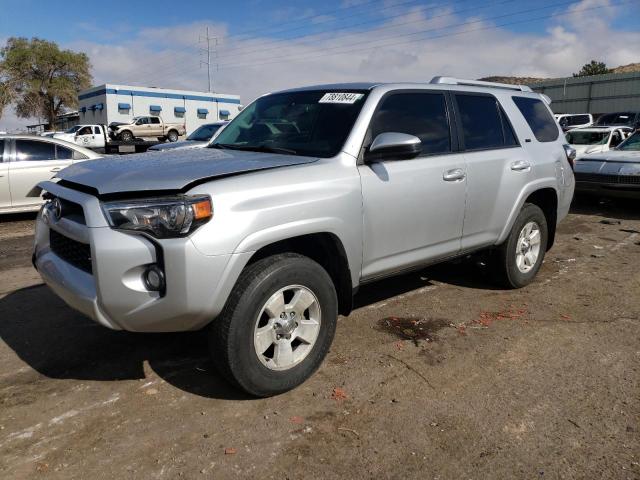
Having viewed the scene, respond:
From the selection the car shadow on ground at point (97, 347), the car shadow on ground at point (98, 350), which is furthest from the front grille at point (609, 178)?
the car shadow on ground at point (98, 350)

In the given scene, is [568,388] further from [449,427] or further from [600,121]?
[600,121]

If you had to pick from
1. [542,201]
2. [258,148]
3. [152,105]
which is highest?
[152,105]

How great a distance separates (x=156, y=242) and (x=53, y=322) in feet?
7.41

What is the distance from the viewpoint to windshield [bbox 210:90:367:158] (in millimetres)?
3621

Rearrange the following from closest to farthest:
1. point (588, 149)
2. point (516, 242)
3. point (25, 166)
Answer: point (516, 242) → point (25, 166) → point (588, 149)

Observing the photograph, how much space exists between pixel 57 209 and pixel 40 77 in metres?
60.2

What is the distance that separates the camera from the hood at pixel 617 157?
382 inches

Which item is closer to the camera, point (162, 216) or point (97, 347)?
point (162, 216)

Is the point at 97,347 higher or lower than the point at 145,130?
lower

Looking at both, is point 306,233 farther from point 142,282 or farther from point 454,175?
point 454,175

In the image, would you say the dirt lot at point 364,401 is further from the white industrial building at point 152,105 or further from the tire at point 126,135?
the white industrial building at point 152,105

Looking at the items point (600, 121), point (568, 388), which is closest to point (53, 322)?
point (568, 388)

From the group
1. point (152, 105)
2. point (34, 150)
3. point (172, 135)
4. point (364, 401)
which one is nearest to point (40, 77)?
point (152, 105)

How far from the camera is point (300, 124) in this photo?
12.7ft
